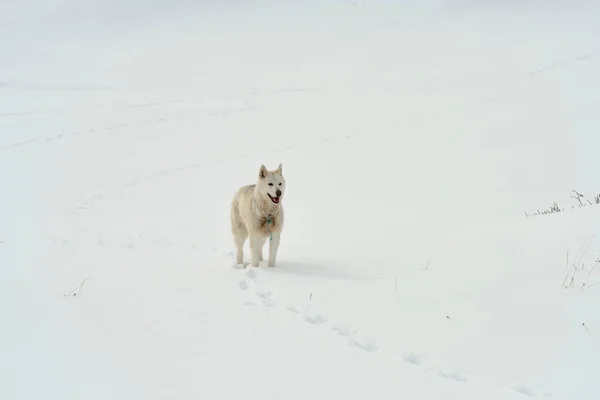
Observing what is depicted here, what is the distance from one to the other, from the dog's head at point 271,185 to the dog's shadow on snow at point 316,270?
1048 millimetres

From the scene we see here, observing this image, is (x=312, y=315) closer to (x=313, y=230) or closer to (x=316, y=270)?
(x=316, y=270)

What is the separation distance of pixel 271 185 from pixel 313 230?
424cm

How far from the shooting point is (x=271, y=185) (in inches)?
322

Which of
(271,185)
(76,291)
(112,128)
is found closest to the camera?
(76,291)

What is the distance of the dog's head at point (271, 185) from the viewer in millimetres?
8070

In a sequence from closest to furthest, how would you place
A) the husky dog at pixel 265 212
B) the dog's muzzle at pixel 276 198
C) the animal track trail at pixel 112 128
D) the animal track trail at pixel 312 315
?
the animal track trail at pixel 312 315
the dog's muzzle at pixel 276 198
the husky dog at pixel 265 212
the animal track trail at pixel 112 128

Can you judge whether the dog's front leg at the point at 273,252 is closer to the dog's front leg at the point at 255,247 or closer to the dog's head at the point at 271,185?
the dog's front leg at the point at 255,247

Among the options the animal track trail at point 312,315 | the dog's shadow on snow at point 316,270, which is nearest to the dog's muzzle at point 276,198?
the dog's shadow on snow at point 316,270

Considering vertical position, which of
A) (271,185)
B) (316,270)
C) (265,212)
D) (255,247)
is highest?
(271,185)

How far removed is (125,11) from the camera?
2717 inches

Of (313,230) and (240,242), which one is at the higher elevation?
(240,242)

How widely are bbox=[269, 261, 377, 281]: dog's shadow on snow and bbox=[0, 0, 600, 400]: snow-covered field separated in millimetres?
70

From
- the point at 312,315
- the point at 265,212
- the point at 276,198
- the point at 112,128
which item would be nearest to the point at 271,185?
the point at 276,198

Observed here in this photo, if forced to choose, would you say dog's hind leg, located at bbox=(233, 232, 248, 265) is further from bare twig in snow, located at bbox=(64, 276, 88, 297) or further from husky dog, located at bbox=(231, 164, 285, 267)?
bare twig in snow, located at bbox=(64, 276, 88, 297)
